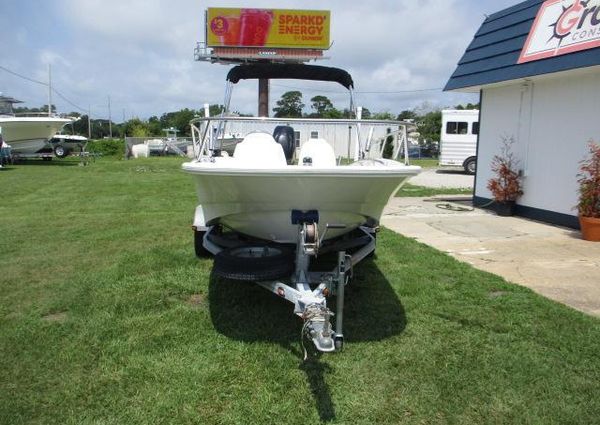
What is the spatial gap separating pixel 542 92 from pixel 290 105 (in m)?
5.45

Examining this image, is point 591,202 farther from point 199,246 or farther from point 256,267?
point 256,267

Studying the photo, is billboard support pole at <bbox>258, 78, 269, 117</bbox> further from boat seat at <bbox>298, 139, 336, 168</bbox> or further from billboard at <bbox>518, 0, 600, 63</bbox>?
billboard at <bbox>518, 0, 600, 63</bbox>

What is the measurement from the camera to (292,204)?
11.3ft

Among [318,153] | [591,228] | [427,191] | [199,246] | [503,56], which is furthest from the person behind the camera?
[427,191]

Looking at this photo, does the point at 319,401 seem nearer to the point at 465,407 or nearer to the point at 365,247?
the point at 465,407

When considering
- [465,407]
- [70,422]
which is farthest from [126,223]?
[465,407]

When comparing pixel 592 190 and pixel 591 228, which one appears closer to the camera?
pixel 591 228

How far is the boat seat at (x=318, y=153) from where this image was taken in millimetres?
3904

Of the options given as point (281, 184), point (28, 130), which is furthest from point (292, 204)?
point (28, 130)

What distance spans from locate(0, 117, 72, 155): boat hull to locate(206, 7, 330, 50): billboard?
55.7 feet

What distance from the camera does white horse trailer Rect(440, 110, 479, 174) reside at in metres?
20.2

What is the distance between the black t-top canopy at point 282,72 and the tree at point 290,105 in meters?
0.20

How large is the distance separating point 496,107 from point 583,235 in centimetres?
375

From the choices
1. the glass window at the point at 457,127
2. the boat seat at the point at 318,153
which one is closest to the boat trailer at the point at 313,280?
the boat seat at the point at 318,153
